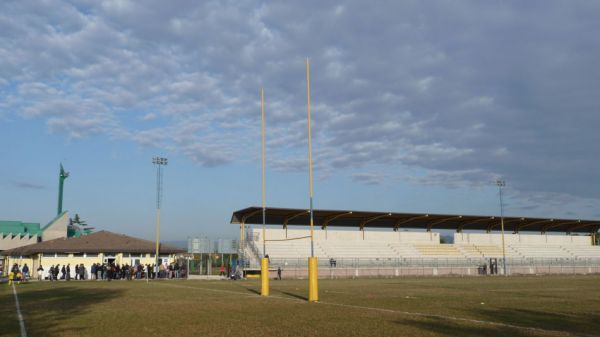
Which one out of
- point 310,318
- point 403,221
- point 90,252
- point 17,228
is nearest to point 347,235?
point 403,221

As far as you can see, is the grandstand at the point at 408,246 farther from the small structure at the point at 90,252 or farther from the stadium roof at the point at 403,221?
the small structure at the point at 90,252

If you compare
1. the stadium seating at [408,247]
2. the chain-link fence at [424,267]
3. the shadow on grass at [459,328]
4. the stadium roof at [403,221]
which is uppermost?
the stadium roof at [403,221]

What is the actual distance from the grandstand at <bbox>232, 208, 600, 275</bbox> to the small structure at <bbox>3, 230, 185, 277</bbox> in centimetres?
956

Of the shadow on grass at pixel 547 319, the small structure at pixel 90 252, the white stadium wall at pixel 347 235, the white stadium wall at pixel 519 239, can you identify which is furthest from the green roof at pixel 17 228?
the shadow on grass at pixel 547 319

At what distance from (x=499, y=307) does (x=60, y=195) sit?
89.2m

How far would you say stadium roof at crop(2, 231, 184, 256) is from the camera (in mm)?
54969

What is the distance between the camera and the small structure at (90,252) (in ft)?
180

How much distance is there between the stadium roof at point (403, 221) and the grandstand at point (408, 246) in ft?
0.37

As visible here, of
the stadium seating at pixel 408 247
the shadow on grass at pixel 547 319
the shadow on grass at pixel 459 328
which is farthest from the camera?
the stadium seating at pixel 408 247

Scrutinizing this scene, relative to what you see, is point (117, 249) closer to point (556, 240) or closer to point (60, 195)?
point (60, 195)

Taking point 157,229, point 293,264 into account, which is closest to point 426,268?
point 293,264

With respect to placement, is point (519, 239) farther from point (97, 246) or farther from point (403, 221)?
point (97, 246)

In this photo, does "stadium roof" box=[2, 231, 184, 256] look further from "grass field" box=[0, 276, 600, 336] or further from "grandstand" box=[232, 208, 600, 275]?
"grass field" box=[0, 276, 600, 336]

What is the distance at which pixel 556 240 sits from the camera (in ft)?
269
